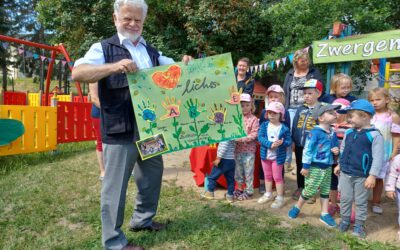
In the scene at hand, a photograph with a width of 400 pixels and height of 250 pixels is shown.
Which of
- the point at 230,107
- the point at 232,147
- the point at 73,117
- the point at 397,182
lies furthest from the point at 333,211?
the point at 73,117

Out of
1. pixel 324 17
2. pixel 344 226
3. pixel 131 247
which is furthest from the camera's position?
pixel 324 17

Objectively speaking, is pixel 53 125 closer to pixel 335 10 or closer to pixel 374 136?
pixel 374 136

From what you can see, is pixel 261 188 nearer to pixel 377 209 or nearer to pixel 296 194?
pixel 296 194

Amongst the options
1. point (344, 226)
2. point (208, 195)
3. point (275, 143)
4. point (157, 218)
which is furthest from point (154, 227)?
point (344, 226)

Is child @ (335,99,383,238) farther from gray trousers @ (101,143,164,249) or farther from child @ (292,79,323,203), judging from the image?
gray trousers @ (101,143,164,249)

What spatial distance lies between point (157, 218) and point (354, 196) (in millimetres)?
1971

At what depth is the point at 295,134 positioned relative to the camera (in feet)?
13.1

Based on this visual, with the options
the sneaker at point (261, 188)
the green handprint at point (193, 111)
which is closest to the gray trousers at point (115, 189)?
the green handprint at point (193, 111)

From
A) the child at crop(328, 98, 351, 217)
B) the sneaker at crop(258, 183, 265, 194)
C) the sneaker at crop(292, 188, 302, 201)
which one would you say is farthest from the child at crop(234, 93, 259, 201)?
the child at crop(328, 98, 351, 217)

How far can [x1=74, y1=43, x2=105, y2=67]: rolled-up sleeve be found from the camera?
2.44m

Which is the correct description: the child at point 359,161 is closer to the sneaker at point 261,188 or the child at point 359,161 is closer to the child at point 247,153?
the child at point 247,153

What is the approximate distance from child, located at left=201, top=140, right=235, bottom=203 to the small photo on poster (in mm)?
1405

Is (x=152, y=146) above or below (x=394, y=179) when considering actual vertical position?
above

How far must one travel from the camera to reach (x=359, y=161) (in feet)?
10.3
